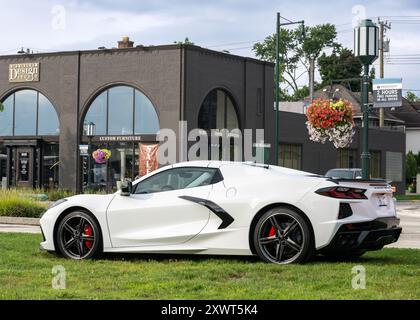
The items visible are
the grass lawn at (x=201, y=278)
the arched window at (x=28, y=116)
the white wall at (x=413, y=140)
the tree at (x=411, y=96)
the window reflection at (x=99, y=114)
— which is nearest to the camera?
the grass lawn at (x=201, y=278)

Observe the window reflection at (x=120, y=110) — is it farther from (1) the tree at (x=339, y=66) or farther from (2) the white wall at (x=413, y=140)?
(1) the tree at (x=339, y=66)

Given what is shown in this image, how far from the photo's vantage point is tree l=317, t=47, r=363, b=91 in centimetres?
8462

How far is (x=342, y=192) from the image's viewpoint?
9078mm

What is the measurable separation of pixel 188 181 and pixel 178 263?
3.83 feet

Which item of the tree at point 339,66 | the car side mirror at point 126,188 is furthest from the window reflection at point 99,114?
the tree at point 339,66

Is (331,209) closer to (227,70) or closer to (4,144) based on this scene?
(227,70)

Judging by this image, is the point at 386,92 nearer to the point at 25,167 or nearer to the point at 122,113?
the point at 122,113

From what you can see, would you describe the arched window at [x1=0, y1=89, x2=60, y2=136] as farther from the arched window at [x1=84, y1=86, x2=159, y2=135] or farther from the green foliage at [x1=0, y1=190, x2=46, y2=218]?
the green foliage at [x1=0, y1=190, x2=46, y2=218]

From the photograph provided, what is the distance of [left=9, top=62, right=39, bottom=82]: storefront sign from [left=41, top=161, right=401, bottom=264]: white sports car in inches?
1143

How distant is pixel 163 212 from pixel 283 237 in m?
1.64

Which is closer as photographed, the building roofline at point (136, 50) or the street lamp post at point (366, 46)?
the street lamp post at point (366, 46)

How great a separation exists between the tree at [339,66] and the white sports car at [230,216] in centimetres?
7547

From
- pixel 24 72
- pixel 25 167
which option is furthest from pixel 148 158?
pixel 24 72

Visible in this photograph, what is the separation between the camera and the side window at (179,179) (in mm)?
9789
